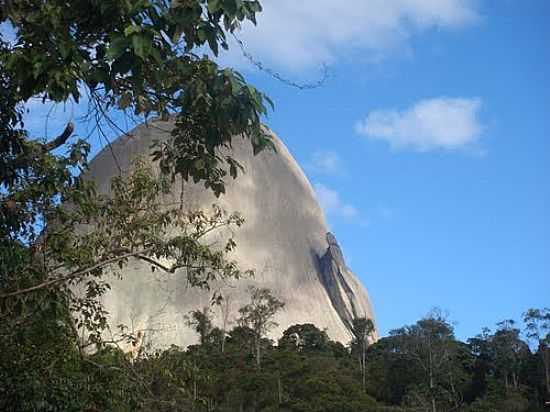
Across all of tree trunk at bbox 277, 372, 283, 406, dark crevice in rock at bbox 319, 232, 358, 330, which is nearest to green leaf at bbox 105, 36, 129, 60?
tree trunk at bbox 277, 372, 283, 406

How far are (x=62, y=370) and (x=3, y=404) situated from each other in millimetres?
819

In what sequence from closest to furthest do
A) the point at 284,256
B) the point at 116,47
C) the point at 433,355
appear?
the point at 116,47
the point at 433,355
the point at 284,256

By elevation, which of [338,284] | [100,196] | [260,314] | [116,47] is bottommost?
[116,47]

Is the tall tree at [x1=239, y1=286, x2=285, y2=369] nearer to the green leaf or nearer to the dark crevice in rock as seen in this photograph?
the dark crevice in rock

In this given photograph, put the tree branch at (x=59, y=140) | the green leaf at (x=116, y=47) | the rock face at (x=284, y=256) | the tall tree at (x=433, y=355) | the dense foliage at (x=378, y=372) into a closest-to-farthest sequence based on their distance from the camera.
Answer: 1. the green leaf at (x=116, y=47)
2. the tree branch at (x=59, y=140)
3. the dense foliage at (x=378, y=372)
4. the tall tree at (x=433, y=355)
5. the rock face at (x=284, y=256)

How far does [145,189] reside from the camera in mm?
7723

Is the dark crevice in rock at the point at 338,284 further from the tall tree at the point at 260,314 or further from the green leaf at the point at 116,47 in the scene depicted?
the green leaf at the point at 116,47

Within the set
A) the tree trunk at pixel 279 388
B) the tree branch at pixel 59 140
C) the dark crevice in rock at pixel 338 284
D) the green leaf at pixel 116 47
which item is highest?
the dark crevice in rock at pixel 338 284

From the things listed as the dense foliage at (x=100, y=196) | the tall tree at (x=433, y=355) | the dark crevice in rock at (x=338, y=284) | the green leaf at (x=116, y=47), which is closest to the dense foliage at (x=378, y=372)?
the tall tree at (x=433, y=355)

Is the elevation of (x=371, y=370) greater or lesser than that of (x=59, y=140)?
greater

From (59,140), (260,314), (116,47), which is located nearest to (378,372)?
(260,314)

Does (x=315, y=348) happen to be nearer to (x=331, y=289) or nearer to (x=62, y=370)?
(x=331, y=289)

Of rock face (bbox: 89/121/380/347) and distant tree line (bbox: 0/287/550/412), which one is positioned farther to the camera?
rock face (bbox: 89/121/380/347)

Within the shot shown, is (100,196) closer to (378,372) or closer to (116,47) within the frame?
(116,47)
